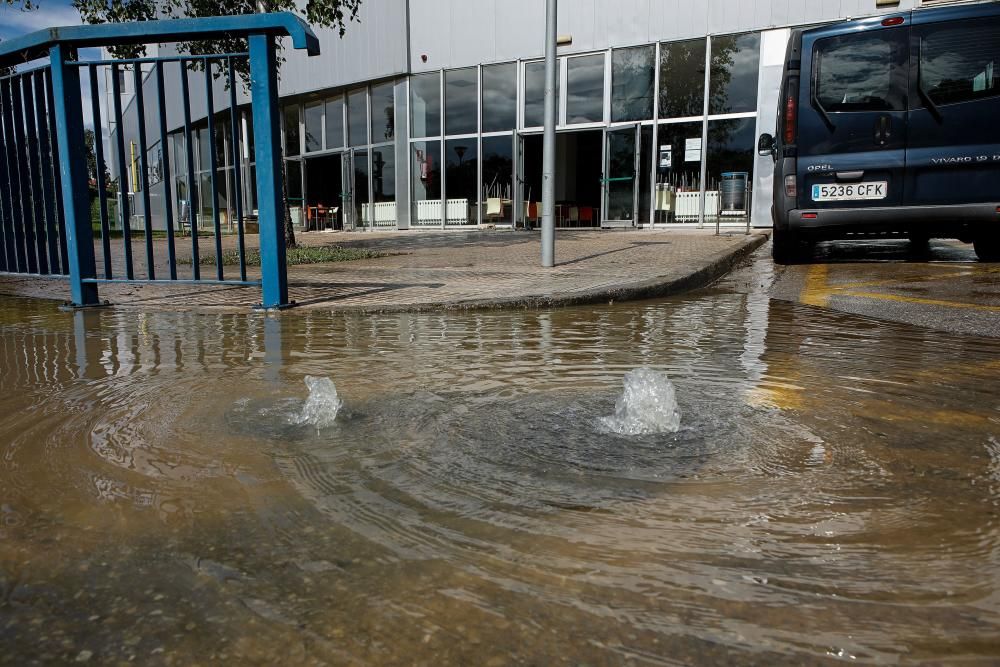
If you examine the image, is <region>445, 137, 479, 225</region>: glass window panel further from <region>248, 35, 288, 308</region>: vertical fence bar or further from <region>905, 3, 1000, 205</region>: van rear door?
<region>248, 35, 288, 308</region>: vertical fence bar

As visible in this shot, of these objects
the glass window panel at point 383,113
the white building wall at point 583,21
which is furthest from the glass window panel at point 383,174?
the white building wall at point 583,21

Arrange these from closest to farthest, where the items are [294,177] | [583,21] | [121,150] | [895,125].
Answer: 1. [121,150]
2. [895,125]
3. [583,21]
4. [294,177]

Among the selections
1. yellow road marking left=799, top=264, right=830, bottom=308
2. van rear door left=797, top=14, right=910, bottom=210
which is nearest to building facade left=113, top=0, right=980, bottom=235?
yellow road marking left=799, top=264, right=830, bottom=308

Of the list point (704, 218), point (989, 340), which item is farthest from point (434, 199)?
point (989, 340)

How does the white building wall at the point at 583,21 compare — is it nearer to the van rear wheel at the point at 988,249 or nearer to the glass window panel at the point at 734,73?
the glass window panel at the point at 734,73

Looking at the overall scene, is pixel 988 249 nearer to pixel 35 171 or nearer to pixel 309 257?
pixel 309 257

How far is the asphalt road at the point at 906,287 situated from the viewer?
184 inches

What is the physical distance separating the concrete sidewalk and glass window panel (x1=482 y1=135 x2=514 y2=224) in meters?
8.92

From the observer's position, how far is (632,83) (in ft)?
53.7

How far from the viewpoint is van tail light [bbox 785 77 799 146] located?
7.46 m

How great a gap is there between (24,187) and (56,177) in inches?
21.2

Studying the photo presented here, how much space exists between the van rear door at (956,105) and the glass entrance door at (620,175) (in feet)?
31.0

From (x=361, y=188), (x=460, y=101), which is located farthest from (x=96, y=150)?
(x=361, y=188)

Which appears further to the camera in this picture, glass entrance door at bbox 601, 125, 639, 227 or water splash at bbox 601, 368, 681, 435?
glass entrance door at bbox 601, 125, 639, 227
